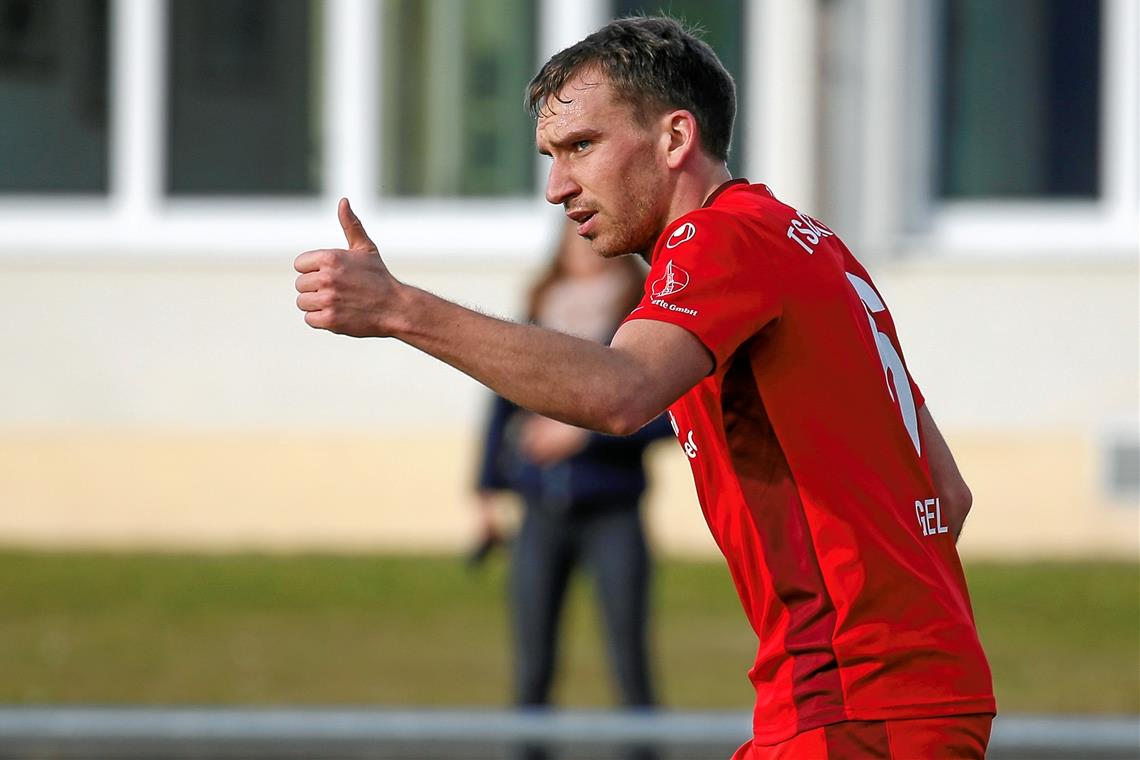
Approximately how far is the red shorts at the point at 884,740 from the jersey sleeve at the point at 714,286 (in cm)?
63

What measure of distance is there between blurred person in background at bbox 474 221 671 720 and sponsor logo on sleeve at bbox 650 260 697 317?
357cm

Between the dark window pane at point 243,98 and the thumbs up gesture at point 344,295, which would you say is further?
the dark window pane at point 243,98

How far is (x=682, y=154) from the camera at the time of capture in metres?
3.02

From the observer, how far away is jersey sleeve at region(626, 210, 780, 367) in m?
2.77

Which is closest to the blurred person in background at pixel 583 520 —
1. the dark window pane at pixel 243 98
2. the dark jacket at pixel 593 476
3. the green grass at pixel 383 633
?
the dark jacket at pixel 593 476

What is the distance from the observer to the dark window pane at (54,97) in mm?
12375

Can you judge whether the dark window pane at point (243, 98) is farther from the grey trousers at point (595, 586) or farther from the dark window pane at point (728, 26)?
the grey trousers at point (595, 586)

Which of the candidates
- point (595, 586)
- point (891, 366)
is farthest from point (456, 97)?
point (891, 366)

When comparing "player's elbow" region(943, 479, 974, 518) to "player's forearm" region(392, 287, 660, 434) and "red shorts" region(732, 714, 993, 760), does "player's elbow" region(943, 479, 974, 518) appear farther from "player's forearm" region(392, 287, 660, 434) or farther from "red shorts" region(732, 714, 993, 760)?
"player's forearm" region(392, 287, 660, 434)

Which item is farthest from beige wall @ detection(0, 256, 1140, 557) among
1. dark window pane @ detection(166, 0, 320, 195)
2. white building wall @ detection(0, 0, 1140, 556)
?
dark window pane @ detection(166, 0, 320, 195)

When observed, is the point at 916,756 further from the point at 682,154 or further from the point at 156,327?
the point at 156,327

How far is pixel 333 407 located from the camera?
12.1 meters

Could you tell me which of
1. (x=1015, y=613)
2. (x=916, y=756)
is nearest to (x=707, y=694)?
(x=1015, y=613)

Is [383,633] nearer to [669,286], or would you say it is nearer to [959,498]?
[959,498]
